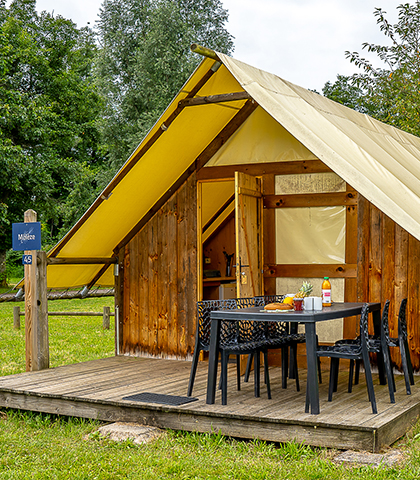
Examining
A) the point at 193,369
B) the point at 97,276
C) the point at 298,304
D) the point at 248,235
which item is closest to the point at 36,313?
the point at 97,276

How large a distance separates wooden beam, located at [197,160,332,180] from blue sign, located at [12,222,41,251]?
1.85m

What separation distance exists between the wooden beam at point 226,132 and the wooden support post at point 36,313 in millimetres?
2015

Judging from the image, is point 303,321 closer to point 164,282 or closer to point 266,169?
point 266,169

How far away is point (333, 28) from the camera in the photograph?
2153cm

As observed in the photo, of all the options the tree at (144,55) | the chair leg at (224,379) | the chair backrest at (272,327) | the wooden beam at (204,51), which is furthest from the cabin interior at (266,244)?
the tree at (144,55)

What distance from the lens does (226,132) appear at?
695 cm

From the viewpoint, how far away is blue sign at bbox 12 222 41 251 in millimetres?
6391

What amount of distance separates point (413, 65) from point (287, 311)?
29.2ft

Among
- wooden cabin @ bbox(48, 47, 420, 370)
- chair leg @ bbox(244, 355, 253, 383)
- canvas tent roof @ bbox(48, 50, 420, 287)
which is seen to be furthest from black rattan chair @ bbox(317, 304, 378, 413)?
wooden cabin @ bbox(48, 47, 420, 370)

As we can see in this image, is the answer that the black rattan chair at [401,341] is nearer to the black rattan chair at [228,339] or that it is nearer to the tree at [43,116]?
the black rattan chair at [228,339]

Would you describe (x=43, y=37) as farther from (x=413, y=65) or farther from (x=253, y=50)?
(x=413, y=65)

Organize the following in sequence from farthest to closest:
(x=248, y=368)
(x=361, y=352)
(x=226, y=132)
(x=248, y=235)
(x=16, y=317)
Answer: (x=16, y=317), (x=226, y=132), (x=248, y=235), (x=248, y=368), (x=361, y=352)

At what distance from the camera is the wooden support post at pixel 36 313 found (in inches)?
254

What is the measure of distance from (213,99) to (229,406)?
106 inches
